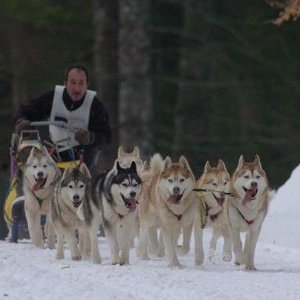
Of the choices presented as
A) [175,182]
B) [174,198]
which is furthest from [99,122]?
[174,198]

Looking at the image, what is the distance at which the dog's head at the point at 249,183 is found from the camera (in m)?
10.3

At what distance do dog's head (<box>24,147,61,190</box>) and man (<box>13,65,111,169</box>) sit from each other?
13.9 inches

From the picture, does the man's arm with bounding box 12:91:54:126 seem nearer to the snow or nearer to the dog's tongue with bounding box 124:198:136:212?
the snow

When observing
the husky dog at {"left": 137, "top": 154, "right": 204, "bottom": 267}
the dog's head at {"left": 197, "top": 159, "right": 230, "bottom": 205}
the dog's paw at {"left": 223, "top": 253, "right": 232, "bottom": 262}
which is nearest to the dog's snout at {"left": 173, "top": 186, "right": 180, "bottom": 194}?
the husky dog at {"left": 137, "top": 154, "right": 204, "bottom": 267}

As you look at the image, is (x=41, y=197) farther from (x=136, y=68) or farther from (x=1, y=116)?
(x=1, y=116)

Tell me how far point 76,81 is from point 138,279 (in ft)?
11.5

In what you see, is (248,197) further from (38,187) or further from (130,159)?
(38,187)

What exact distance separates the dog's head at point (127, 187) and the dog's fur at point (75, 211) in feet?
1.17

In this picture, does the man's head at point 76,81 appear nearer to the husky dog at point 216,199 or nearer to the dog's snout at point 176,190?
the husky dog at point 216,199

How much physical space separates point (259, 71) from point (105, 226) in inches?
609

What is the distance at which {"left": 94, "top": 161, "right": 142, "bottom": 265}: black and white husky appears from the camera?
1011 centimetres

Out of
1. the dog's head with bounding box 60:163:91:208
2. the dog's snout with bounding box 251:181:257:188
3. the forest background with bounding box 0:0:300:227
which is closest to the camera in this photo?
the dog's snout with bounding box 251:181:257:188

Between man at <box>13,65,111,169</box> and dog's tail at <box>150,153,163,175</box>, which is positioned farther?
man at <box>13,65,111,169</box>

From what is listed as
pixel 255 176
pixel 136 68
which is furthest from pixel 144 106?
pixel 255 176
